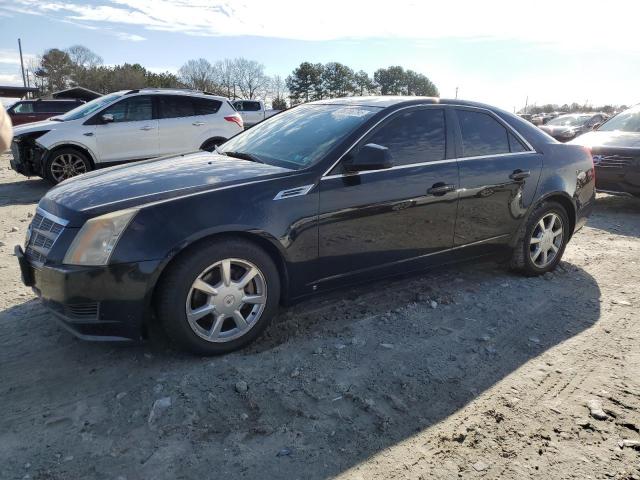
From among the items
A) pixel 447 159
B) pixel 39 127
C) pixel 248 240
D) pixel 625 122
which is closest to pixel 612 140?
pixel 625 122

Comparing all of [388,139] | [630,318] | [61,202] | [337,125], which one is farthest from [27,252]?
[630,318]

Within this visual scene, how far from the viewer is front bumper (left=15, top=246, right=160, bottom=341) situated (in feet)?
9.15

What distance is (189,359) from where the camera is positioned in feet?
10.3

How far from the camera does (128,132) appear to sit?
9125mm

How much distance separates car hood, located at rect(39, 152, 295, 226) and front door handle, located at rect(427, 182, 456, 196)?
1182mm

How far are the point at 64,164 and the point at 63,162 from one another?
4 centimetres

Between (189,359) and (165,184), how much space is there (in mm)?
1124

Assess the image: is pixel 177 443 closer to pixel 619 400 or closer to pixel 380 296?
pixel 380 296

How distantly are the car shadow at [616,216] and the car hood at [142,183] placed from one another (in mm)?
5509

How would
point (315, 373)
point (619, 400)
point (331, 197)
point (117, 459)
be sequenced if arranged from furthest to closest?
point (331, 197), point (315, 373), point (619, 400), point (117, 459)

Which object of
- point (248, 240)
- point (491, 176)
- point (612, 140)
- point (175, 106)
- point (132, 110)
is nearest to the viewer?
point (248, 240)

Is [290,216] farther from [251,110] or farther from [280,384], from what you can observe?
[251,110]

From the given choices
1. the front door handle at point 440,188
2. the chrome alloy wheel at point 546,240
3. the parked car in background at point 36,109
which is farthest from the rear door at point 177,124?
the parked car in background at point 36,109

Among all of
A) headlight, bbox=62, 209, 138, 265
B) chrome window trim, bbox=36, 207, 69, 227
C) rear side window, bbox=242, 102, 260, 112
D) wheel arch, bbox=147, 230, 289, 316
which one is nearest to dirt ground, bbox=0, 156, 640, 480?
wheel arch, bbox=147, 230, 289, 316
